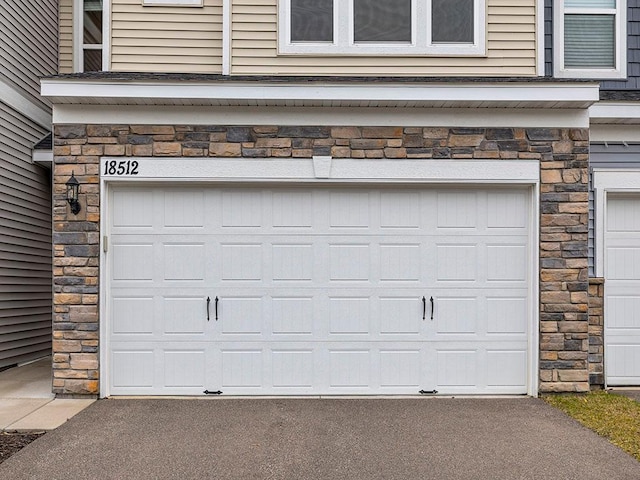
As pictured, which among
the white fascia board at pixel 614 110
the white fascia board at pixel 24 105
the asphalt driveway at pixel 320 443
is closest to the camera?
the asphalt driveway at pixel 320 443

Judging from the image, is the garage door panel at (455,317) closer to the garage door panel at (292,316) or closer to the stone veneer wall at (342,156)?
the stone veneer wall at (342,156)

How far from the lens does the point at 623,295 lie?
666 cm

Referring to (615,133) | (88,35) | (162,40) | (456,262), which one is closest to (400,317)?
(456,262)

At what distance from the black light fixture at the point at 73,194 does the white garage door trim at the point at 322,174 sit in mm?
266

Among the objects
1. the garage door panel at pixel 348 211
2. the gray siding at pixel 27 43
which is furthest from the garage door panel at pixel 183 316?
the gray siding at pixel 27 43

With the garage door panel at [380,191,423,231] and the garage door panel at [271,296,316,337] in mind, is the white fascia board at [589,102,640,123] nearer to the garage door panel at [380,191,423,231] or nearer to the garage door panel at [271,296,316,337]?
the garage door panel at [380,191,423,231]

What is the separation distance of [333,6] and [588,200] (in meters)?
3.79

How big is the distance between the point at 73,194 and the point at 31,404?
7.55ft

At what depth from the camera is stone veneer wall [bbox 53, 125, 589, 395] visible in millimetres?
5953

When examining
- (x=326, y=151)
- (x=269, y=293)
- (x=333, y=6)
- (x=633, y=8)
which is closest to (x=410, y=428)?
(x=269, y=293)

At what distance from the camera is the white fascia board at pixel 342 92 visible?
577 centimetres

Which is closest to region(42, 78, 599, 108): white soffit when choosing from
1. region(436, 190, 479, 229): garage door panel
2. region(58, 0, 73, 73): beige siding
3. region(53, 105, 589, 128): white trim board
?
region(53, 105, 589, 128): white trim board

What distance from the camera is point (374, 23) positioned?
6.48 metres

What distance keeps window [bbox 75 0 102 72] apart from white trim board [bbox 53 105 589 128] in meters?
3.22
